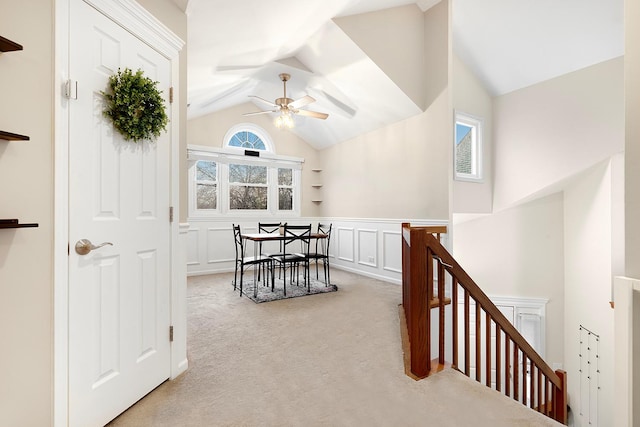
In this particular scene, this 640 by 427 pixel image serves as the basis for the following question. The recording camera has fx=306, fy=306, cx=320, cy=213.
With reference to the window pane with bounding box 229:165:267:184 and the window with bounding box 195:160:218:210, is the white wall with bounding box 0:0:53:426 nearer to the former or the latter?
the window with bounding box 195:160:218:210

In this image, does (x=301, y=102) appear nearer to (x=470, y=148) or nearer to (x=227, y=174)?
(x=227, y=174)

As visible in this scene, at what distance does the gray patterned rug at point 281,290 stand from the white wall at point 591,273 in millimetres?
4014

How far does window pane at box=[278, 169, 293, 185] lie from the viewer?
658 cm

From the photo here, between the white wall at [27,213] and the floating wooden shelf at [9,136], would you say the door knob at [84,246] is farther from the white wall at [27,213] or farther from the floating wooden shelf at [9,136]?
the floating wooden shelf at [9,136]

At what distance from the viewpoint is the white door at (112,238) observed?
151 centimetres

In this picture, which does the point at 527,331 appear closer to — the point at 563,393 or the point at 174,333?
the point at 563,393

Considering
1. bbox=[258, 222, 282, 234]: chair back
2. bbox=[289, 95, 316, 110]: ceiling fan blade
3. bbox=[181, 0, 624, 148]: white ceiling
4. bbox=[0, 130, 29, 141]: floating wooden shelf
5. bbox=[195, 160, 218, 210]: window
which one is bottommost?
bbox=[258, 222, 282, 234]: chair back

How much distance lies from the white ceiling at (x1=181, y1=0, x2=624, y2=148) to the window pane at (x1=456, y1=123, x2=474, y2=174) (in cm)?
92

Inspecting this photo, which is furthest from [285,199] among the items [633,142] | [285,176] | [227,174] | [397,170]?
[633,142]

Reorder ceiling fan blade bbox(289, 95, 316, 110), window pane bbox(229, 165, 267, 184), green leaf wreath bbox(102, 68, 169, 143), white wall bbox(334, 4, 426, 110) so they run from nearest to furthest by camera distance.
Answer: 1. green leaf wreath bbox(102, 68, 169, 143)
2. white wall bbox(334, 4, 426, 110)
3. ceiling fan blade bbox(289, 95, 316, 110)
4. window pane bbox(229, 165, 267, 184)

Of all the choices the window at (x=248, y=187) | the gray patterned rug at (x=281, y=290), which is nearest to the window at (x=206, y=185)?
the window at (x=248, y=187)

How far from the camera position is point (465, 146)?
566 cm

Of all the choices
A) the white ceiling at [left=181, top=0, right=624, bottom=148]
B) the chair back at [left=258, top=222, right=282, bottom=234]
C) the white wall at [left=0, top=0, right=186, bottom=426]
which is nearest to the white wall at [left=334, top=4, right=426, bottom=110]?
the white ceiling at [left=181, top=0, right=624, bottom=148]

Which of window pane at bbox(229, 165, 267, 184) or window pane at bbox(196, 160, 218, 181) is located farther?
window pane at bbox(229, 165, 267, 184)
